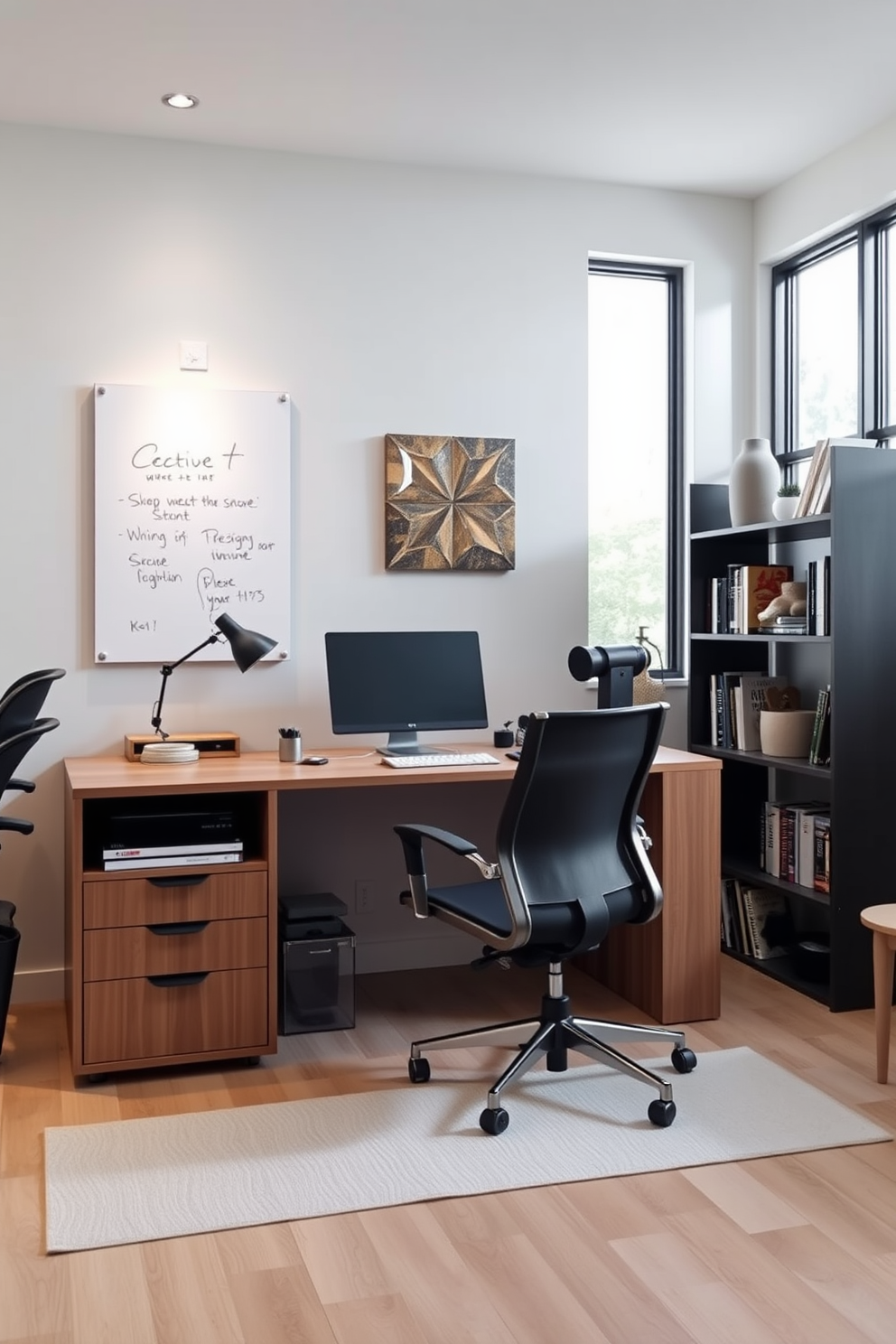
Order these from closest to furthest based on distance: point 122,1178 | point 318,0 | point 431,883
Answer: point 122,1178, point 318,0, point 431,883

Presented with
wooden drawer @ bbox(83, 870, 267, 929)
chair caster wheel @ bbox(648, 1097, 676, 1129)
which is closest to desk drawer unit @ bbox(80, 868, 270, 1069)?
wooden drawer @ bbox(83, 870, 267, 929)

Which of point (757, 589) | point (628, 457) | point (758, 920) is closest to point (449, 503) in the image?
point (628, 457)

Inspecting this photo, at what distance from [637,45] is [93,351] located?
1.82 m

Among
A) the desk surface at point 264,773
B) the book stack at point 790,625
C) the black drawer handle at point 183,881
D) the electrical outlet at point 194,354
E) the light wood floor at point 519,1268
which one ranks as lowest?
the light wood floor at point 519,1268

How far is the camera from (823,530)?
3719 mm

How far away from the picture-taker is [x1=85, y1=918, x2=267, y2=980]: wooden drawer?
10.0 ft

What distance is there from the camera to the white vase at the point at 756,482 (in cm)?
400

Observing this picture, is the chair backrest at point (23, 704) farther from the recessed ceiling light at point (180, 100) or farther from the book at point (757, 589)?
the book at point (757, 589)

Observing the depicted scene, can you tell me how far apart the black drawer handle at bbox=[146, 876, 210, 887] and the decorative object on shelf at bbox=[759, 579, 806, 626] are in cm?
196

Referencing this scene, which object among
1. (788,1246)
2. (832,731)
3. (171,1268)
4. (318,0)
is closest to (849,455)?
(832,731)

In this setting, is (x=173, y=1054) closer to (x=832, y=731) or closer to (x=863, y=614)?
(x=832, y=731)

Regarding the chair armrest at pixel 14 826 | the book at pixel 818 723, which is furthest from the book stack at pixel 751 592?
the chair armrest at pixel 14 826

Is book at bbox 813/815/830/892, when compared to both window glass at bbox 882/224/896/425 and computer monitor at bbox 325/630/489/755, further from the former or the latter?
window glass at bbox 882/224/896/425

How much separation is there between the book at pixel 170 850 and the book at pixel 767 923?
5.97ft
